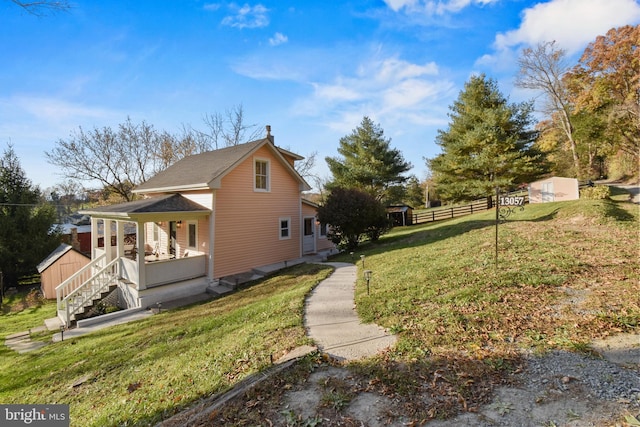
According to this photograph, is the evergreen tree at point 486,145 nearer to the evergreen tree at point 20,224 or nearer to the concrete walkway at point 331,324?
the concrete walkway at point 331,324

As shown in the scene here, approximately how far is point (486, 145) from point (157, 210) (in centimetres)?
2138

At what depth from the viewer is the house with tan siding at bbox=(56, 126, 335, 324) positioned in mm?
10305

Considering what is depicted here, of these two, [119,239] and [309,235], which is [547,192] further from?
[119,239]

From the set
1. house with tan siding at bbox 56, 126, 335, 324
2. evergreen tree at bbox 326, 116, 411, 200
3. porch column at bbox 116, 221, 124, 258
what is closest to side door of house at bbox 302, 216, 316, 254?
house with tan siding at bbox 56, 126, 335, 324

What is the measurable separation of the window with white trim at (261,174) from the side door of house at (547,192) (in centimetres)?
1837

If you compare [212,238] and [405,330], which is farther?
[212,238]

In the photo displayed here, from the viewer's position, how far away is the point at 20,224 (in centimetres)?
1623

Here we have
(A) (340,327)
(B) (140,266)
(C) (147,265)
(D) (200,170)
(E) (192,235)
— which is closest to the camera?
(A) (340,327)

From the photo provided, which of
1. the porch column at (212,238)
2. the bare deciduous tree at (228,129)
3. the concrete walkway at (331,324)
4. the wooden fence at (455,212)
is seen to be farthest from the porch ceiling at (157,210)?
the wooden fence at (455,212)

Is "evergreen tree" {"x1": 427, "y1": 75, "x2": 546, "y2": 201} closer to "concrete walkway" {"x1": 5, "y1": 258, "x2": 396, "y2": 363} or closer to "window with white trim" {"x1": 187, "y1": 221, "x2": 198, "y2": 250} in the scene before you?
"concrete walkway" {"x1": 5, "y1": 258, "x2": 396, "y2": 363}

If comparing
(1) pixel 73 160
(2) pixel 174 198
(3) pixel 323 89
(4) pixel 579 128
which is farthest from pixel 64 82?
(4) pixel 579 128

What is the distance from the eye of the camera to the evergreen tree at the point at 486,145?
20500 mm

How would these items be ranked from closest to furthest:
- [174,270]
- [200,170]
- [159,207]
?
1. [159,207]
2. [174,270]
3. [200,170]

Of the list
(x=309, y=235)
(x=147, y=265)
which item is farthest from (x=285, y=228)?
(x=147, y=265)
